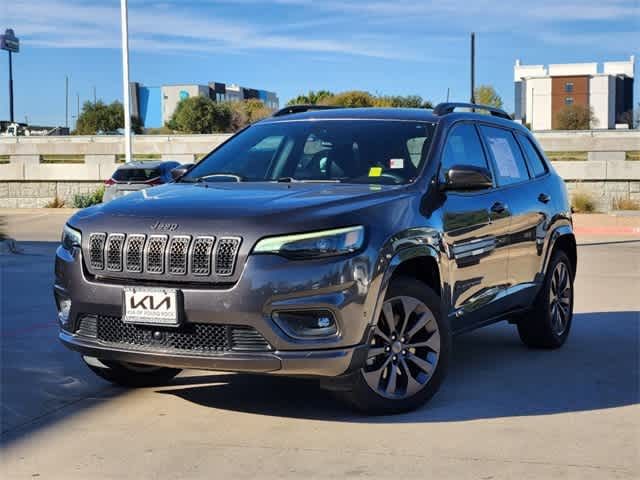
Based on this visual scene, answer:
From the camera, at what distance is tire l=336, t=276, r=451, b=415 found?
551cm

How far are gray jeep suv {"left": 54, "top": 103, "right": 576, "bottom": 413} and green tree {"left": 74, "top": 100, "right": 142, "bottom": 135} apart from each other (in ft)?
302

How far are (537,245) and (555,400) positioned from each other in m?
1.68

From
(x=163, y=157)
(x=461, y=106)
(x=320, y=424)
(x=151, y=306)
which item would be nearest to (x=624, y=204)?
(x=163, y=157)

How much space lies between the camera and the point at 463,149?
6.76 meters

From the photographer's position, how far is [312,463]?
15.7ft

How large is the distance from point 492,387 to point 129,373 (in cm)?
239

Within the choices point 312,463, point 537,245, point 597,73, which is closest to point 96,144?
point 537,245

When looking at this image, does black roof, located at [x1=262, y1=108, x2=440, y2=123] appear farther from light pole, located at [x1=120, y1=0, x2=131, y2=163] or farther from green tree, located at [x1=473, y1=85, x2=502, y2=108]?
green tree, located at [x1=473, y1=85, x2=502, y2=108]

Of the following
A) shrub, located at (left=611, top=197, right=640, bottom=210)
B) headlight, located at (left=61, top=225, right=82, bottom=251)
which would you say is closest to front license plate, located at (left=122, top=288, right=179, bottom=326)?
headlight, located at (left=61, top=225, right=82, bottom=251)

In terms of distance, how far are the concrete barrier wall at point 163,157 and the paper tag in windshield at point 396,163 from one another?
21.0m

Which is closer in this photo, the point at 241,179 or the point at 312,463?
the point at 312,463

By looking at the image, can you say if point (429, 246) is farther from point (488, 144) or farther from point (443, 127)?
point (488, 144)

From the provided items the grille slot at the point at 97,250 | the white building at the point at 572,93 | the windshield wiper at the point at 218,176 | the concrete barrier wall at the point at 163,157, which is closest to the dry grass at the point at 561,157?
the concrete barrier wall at the point at 163,157

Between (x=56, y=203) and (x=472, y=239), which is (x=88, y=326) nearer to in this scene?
(x=472, y=239)
